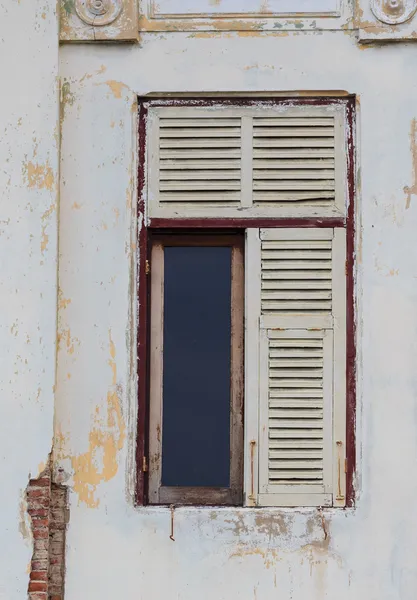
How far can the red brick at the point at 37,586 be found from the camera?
4.62 meters

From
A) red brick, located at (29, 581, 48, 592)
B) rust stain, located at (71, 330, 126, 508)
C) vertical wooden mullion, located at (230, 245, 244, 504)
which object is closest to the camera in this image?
red brick, located at (29, 581, 48, 592)

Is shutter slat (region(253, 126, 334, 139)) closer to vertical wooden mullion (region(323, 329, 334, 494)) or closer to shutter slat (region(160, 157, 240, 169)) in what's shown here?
shutter slat (region(160, 157, 240, 169))

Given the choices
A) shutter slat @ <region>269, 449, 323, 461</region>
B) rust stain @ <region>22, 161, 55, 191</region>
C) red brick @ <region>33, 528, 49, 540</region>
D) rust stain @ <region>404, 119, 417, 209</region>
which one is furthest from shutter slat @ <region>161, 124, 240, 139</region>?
red brick @ <region>33, 528, 49, 540</region>

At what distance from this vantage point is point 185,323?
5.02 m

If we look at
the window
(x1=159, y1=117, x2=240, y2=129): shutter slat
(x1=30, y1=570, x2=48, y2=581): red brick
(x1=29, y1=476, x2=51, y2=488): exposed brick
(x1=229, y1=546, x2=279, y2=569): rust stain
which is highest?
(x1=159, y1=117, x2=240, y2=129): shutter slat

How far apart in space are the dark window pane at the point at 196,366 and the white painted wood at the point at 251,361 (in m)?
0.20

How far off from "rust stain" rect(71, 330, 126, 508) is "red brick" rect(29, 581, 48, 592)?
16.1 inches

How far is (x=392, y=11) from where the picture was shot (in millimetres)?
4863

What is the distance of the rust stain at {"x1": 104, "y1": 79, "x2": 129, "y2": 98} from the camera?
16.0 feet

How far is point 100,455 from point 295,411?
3.12ft

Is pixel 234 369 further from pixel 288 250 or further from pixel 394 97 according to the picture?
pixel 394 97

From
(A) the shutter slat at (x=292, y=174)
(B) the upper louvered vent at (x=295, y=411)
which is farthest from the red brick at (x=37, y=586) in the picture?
(A) the shutter slat at (x=292, y=174)

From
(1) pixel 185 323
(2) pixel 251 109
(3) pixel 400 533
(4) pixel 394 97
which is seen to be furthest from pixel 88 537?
(4) pixel 394 97

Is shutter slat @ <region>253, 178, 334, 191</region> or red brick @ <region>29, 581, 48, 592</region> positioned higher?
shutter slat @ <region>253, 178, 334, 191</region>
